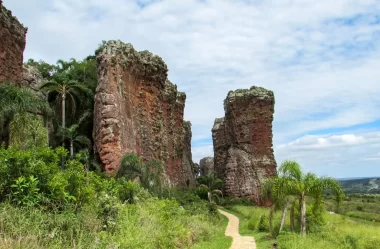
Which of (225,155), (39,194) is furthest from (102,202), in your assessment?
(225,155)

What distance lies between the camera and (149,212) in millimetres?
14305

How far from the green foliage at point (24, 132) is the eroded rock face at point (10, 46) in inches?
86.4

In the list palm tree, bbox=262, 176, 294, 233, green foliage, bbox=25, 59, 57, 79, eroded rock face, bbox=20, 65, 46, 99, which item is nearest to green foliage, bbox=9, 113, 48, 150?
eroded rock face, bbox=20, 65, 46, 99

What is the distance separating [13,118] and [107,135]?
9.30 m

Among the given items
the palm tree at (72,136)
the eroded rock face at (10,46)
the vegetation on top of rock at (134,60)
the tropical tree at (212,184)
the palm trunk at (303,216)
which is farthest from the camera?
the tropical tree at (212,184)

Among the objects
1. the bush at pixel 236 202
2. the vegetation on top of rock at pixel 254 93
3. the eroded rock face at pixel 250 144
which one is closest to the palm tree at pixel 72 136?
the bush at pixel 236 202

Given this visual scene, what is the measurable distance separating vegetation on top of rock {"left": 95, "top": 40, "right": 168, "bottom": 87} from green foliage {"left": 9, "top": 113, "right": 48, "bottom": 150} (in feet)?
27.8

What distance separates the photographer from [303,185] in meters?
17.7

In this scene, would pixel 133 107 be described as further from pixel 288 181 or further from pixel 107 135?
pixel 288 181

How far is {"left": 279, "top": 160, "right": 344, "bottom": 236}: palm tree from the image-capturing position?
1753 centimetres

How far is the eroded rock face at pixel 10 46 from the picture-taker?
18.4 metres

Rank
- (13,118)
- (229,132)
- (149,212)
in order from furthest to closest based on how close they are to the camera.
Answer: (229,132) → (13,118) → (149,212)

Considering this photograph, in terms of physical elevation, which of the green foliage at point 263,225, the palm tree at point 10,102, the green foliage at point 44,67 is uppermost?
the green foliage at point 44,67

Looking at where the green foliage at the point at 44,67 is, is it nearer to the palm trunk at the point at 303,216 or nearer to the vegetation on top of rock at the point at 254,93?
the vegetation on top of rock at the point at 254,93
